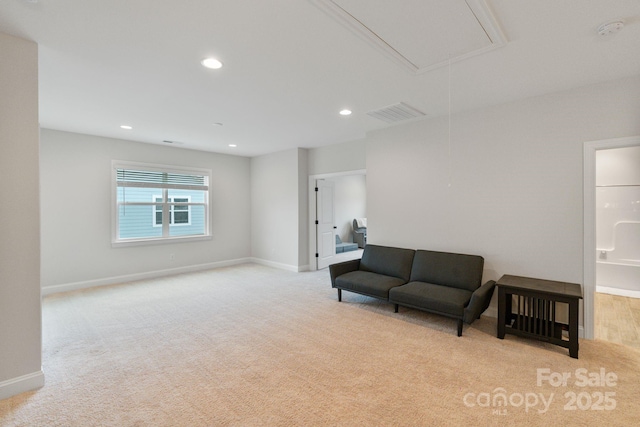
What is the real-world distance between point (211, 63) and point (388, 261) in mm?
3383

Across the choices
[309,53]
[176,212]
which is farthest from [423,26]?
[176,212]

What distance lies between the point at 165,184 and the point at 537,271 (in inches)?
256

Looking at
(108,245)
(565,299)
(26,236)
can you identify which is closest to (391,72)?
(565,299)

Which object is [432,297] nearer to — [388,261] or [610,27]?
[388,261]

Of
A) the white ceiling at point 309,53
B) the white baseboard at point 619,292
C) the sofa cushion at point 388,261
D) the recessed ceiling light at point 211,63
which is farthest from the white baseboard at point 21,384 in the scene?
the white baseboard at point 619,292

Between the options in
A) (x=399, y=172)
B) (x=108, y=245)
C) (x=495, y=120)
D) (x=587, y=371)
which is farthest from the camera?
(x=108, y=245)

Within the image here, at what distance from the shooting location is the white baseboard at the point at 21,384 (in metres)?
2.19

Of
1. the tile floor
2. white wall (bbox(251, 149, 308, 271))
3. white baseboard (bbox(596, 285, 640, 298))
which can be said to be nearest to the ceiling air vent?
white wall (bbox(251, 149, 308, 271))

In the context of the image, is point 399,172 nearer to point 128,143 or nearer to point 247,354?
point 247,354

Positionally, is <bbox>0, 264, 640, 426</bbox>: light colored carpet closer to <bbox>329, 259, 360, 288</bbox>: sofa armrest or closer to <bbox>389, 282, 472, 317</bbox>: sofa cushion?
<bbox>389, 282, 472, 317</bbox>: sofa cushion

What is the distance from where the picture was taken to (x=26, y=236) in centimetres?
230

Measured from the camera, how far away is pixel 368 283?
13.2 ft

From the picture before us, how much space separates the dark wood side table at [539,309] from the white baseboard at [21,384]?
13.9ft

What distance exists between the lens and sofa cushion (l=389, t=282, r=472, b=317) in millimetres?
3215
